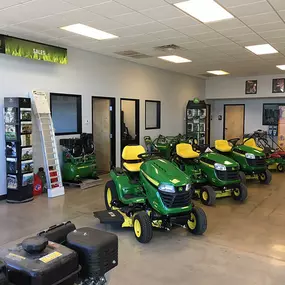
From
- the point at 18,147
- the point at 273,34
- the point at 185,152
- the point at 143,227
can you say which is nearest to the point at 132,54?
the point at 185,152

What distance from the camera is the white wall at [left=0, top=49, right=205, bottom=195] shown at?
629cm

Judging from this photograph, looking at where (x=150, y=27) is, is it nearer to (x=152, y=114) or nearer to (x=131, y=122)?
(x=131, y=122)

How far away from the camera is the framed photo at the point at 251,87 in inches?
481

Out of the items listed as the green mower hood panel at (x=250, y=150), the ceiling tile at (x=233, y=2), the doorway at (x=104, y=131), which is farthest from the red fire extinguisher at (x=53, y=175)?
the ceiling tile at (x=233, y=2)

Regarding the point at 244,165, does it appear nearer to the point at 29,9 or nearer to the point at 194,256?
the point at 194,256

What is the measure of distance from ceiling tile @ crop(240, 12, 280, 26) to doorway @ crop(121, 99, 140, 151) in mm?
4622

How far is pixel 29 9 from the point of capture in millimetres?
4660

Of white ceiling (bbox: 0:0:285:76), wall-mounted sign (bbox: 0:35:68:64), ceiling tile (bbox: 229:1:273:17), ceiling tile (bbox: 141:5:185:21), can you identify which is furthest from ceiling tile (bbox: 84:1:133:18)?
wall-mounted sign (bbox: 0:35:68:64)

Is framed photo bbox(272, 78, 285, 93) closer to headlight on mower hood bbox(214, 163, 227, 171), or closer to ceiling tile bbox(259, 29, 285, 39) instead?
ceiling tile bbox(259, 29, 285, 39)

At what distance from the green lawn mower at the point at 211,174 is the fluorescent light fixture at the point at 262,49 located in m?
2.71

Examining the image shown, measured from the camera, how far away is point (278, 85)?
38.5ft

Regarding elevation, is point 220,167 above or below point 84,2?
below

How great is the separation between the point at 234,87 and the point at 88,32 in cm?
816

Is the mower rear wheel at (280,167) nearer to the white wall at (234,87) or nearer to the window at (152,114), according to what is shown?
the white wall at (234,87)
